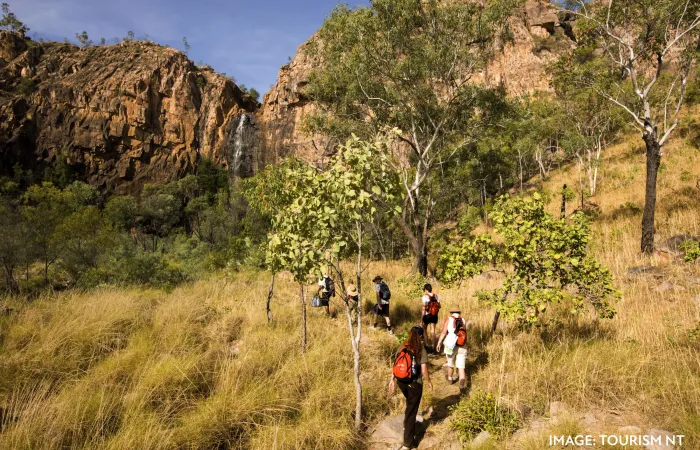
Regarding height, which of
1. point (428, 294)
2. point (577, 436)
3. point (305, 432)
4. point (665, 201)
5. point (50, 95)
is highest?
point (50, 95)

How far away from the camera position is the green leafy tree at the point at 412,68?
12.4 metres

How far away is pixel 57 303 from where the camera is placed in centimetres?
775

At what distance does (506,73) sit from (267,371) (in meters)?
67.8

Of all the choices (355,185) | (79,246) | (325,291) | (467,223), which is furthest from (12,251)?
(467,223)

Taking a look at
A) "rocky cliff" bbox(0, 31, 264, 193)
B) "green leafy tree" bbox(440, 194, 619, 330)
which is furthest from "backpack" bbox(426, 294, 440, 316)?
"rocky cliff" bbox(0, 31, 264, 193)

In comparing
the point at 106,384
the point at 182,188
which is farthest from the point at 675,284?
the point at 182,188

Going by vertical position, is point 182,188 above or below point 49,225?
above

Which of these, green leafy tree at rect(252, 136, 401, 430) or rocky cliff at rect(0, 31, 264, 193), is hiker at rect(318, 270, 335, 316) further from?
rocky cliff at rect(0, 31, 264, 193)

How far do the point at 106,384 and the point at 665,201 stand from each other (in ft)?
63.7

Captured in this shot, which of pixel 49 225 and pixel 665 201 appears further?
pixel 49 225

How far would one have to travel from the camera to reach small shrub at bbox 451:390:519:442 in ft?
14.5

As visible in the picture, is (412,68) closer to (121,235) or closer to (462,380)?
(462,380)

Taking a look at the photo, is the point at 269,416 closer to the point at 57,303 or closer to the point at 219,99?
the point at 57,303

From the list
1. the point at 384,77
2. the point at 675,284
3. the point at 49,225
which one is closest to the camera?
the point at 675,284
